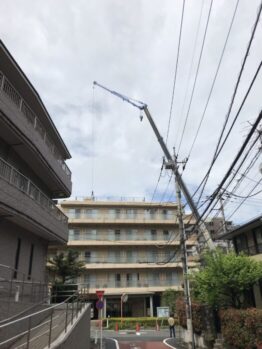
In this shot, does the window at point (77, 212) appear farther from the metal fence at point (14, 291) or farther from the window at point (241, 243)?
the metal fence at point (14, 291)

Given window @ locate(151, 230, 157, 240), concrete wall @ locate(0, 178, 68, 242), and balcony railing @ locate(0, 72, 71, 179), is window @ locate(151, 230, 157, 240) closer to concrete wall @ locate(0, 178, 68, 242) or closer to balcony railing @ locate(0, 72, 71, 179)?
concrete wall @ locate(0, 178, 68, 242)

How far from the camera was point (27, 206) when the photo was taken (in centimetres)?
1435

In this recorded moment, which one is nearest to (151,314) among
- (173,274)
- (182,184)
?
(173,274)

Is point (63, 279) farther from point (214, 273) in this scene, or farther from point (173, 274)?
point (173, 274)

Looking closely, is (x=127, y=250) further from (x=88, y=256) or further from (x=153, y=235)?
(x=88, y=256)

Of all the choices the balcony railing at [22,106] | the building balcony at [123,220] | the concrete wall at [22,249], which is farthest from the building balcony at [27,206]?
the building balcony at [123,220]

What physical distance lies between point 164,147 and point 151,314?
31983mm

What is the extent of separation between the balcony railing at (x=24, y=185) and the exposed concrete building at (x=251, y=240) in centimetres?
1190

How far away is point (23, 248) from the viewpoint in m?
16.3

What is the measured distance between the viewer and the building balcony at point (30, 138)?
1305 centimetres

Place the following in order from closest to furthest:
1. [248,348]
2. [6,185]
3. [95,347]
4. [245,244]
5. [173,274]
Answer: [6,185]
[248,348]
[95,347]
[245,244]
[173,274]

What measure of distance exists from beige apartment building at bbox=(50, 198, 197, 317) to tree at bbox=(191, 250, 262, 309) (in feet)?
101

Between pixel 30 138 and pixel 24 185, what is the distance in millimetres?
2081

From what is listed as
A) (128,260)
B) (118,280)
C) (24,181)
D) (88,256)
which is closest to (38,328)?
(24,181)
